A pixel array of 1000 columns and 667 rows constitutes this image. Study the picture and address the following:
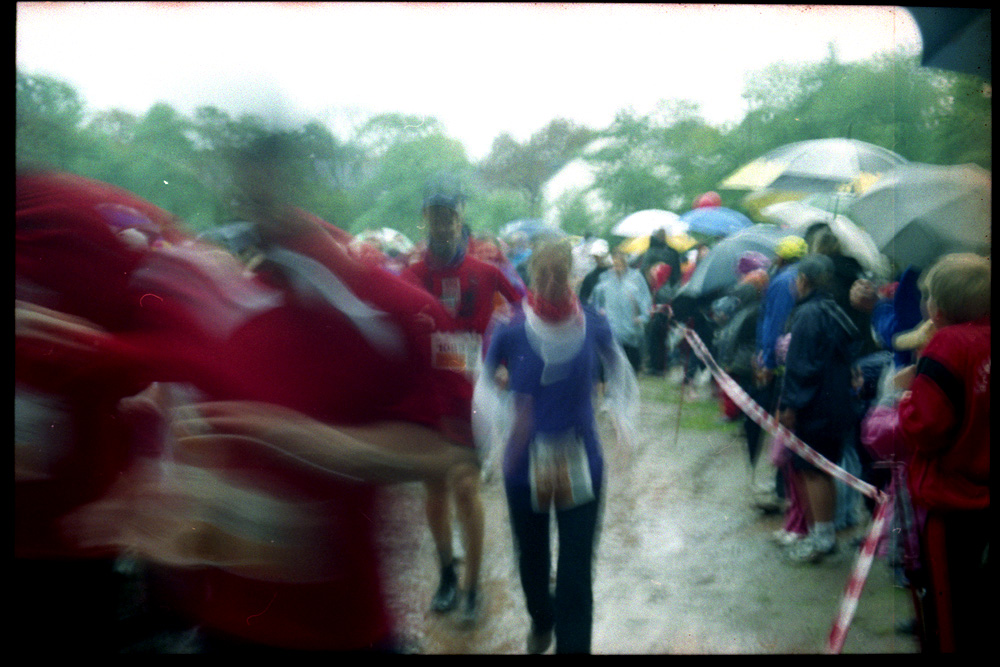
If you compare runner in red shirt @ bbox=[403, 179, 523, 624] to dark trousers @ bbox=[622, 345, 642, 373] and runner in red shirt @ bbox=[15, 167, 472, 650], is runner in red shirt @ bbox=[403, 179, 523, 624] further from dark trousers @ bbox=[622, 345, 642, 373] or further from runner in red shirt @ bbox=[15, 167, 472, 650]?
dark trousers @ bbox=[622, 345, 642, 373]

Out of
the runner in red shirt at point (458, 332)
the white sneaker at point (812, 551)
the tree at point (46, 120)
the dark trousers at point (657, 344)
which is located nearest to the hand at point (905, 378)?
the white sneaker at point (812, 551)

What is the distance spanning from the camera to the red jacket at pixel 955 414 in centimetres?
273

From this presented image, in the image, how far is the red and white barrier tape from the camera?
3271 mm

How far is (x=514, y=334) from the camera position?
3.05 metres

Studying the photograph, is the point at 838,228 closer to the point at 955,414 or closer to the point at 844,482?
the point at 844,482

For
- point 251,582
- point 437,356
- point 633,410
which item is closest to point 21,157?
point 437,356

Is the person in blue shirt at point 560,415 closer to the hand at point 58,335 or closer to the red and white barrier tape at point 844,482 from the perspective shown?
the red and white barrier tape at point 844,482

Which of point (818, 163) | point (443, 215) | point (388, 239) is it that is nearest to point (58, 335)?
point (388, 239)

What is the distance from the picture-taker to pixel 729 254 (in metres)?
5.27

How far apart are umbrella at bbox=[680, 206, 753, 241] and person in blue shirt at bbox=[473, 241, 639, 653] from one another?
4.33 ft

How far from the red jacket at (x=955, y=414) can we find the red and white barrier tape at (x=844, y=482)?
558 mm

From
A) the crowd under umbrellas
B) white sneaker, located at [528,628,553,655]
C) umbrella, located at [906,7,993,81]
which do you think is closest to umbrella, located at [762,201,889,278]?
the crowd under umbrellas

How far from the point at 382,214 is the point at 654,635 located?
86.3 inches

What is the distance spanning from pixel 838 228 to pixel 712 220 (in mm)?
872
